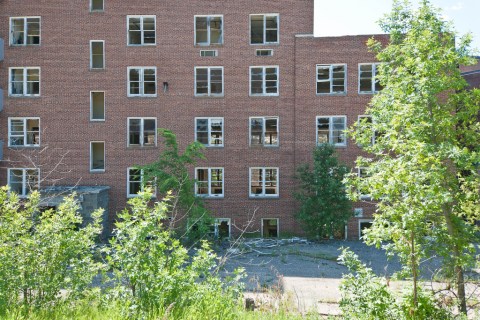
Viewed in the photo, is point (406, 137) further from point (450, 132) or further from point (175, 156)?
point (175, 156)

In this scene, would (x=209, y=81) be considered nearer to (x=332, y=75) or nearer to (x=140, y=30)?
(x=140, y=30)

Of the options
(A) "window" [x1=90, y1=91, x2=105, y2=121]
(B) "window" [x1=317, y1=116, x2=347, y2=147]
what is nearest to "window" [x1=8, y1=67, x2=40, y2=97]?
(A) "window" [x1=90, y1=91, x2=105, y2=121]

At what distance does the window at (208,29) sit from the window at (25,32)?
10.1 meters

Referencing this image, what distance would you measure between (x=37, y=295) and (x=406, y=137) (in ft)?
26.3

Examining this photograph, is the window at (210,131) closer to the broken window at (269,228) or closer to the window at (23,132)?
the broken window at (269,228)

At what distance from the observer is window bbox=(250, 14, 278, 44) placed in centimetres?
2947

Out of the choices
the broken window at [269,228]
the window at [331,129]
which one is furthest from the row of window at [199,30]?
the broken window at [269,228]

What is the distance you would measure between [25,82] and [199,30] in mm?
11395

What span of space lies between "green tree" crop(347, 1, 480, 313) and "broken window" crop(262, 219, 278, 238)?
17340 millimetres

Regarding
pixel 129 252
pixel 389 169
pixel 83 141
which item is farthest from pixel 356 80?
pixel 129 252

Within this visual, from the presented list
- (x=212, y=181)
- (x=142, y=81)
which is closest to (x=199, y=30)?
(x=142, y=81)

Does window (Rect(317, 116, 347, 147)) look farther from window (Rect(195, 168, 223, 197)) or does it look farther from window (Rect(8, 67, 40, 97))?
window (Rect(8, 67, 40, 97))

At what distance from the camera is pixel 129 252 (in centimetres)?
802

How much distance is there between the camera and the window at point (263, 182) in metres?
29.2
